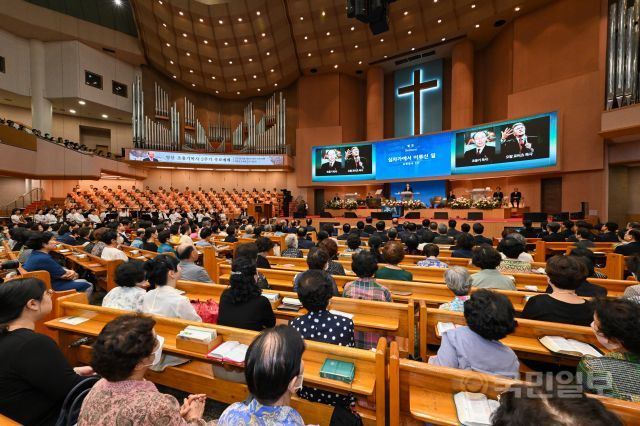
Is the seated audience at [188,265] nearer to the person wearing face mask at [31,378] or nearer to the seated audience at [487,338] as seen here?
the person wearing face mask at [31,378]

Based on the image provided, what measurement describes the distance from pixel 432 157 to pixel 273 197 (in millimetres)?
8914

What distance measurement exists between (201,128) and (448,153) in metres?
14.5

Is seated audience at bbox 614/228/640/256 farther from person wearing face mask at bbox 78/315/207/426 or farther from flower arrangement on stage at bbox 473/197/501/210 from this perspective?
person wearing face mask at bbox 78/315/207/426

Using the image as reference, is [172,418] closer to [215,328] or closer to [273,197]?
[215,328]

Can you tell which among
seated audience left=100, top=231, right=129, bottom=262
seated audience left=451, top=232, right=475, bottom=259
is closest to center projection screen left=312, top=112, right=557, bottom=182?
seated audience left=451, top=232, right=475, bottom=259

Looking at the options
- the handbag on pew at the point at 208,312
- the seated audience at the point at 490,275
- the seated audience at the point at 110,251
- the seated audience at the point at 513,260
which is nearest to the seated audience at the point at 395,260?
the seated audience at the point at 490,275

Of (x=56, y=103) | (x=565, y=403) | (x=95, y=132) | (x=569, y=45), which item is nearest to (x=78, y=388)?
(x=565, y=403)

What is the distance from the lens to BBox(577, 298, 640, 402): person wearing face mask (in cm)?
121

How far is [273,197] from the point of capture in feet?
55.5

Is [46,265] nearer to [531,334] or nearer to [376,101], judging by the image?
[531,334]

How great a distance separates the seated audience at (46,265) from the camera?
132 inches

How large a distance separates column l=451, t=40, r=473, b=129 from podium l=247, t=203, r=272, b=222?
9545mm

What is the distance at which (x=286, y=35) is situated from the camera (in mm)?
14156

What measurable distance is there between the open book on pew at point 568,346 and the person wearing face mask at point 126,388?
191 cm
